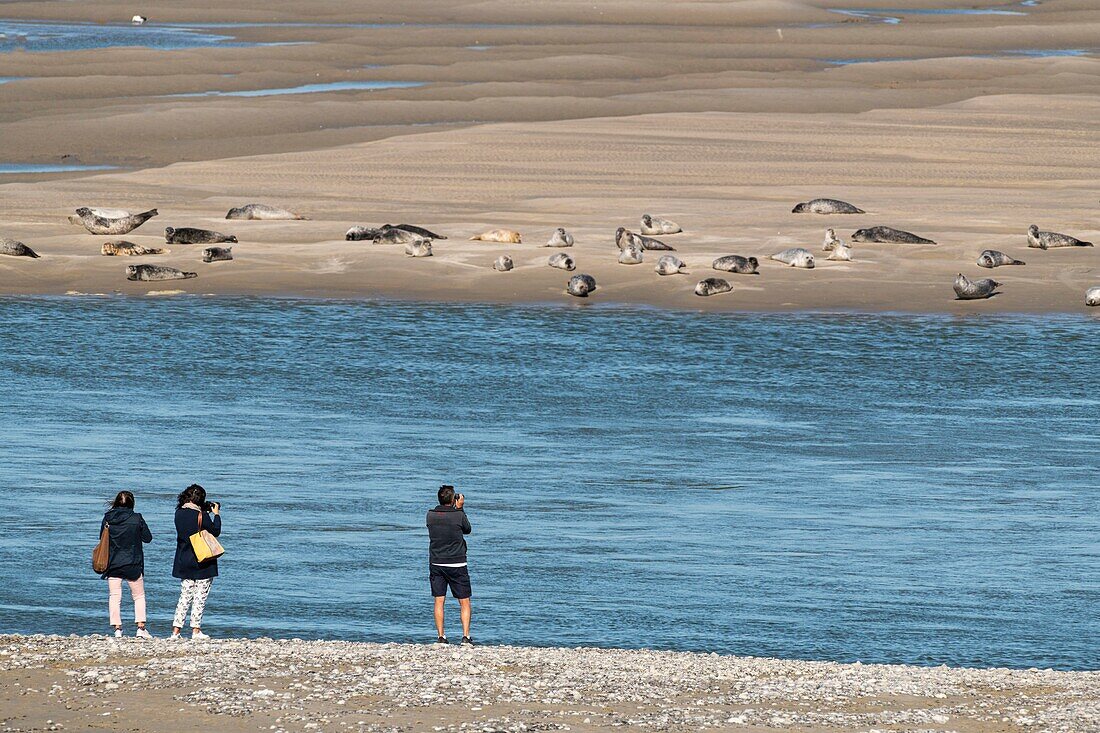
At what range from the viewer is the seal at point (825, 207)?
103ft

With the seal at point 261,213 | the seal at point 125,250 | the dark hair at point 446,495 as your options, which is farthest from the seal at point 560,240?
the dark hair at point 446,495

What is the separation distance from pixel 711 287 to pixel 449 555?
45.0 feet

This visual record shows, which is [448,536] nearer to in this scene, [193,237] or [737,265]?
[737,265]

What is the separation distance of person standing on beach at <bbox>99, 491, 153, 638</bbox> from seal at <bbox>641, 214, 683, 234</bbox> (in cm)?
1802

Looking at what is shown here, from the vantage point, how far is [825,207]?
3127cm

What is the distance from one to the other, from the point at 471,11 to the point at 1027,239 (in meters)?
54.4

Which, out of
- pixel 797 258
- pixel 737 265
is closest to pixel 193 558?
pixel 737 265

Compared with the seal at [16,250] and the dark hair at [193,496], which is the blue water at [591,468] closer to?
the dark hair at [193,496]

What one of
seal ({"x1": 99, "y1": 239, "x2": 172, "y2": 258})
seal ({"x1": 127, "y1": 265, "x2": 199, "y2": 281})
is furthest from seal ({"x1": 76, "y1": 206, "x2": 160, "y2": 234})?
seal ({"x1": 127, "y1": 265, "x2": 199, "y2": 281})

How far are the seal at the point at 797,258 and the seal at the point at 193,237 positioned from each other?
27.3 feet

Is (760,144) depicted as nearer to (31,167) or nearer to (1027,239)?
(1027,239)

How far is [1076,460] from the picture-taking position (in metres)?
16.3

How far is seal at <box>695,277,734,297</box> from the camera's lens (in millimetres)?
24953

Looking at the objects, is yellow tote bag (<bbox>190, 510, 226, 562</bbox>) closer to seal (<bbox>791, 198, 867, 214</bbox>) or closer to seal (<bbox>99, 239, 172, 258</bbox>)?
seal (<bbox>99, 239, 172, 258</bbox>)
